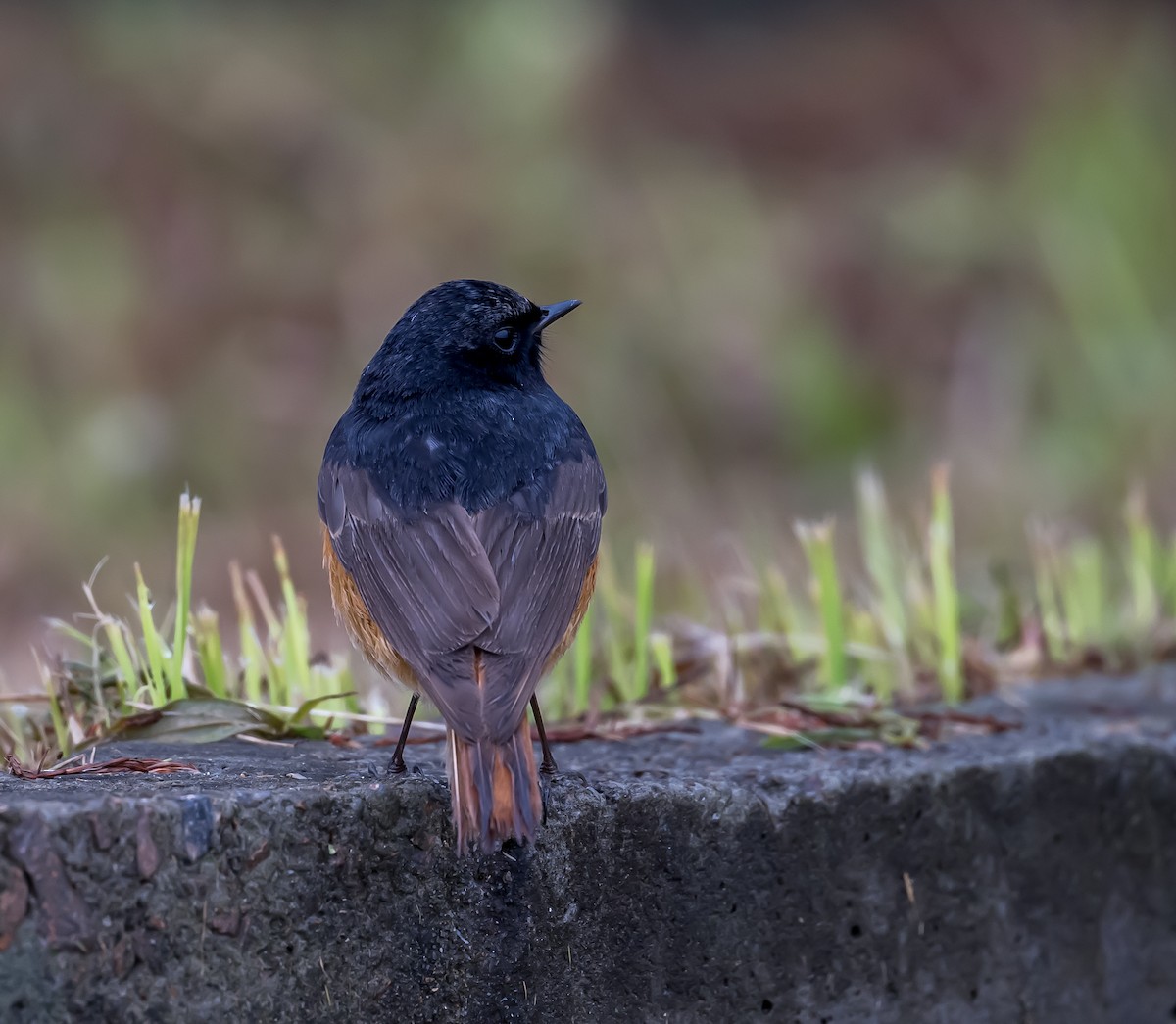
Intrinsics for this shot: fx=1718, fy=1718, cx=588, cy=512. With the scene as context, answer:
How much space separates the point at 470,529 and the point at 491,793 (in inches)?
25.7

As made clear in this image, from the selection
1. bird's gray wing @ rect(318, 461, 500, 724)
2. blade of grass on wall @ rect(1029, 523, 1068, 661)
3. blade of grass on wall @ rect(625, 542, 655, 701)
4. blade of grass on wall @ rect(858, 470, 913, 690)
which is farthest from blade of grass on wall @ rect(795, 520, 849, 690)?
bird's gray wing @ rect(318, 461, 500, 724)

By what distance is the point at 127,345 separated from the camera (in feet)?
30.0

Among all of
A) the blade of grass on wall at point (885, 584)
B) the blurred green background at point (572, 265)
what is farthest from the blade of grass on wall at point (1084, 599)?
the blurred green background at point (572, 265)

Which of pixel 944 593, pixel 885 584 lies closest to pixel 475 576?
pixel 944 593

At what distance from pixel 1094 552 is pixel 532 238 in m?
5.31

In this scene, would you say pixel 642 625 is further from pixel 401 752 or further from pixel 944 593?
pixel 401 752

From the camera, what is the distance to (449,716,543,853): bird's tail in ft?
9.13

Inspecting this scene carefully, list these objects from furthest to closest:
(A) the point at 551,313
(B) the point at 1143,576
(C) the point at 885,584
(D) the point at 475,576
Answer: (B) the point at 1143,576 → (C) the point at 885,584 → (A) the point at 551,313 → (D) the point at 475,576

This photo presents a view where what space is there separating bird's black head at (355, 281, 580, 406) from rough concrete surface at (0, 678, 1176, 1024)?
81cm

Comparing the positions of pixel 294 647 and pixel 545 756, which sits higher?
pixel 294 647

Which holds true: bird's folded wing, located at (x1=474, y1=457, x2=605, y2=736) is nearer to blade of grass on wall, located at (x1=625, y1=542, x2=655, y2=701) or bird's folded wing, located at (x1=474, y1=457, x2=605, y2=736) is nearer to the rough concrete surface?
the rough concrete surface

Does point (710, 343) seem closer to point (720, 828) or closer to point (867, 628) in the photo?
point (867, 628)

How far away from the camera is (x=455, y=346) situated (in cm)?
380

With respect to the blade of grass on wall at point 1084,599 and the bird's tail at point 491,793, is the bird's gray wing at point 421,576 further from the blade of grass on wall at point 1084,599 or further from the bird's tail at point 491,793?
the blade of grass on wall at point 1084,599
